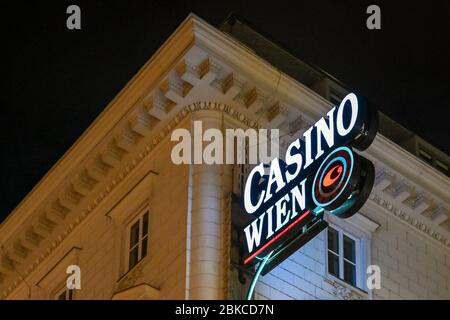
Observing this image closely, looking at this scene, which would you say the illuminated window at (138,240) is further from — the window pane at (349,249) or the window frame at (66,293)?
the window pane at (349,249)

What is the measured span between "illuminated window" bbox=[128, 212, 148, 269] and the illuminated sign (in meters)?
2.82

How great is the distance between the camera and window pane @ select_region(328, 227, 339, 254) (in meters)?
33.9

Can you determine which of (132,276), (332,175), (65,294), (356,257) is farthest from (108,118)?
(332,175)

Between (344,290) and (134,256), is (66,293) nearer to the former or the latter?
(134,256)

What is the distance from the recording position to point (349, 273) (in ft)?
112

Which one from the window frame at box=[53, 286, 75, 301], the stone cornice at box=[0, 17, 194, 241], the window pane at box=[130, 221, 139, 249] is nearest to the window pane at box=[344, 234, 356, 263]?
the window pane at box=[130, 221, 139, 249]

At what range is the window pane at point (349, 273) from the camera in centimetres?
3388

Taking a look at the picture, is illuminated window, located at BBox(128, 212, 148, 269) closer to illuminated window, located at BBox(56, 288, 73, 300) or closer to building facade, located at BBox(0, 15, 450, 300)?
building facade, located at BBox(0, 15, 450, 300)

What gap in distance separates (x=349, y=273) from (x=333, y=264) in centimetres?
58

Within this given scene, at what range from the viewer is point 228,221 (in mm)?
31703

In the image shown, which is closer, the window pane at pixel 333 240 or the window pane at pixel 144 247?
the window pane at pixel 144 247

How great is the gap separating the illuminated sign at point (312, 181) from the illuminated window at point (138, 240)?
2823mm

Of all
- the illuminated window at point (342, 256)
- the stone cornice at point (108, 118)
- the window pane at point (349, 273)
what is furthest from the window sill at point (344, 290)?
the stone cornice at point (108, 118)

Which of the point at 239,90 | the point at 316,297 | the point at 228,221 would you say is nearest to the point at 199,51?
the point at 239,90
